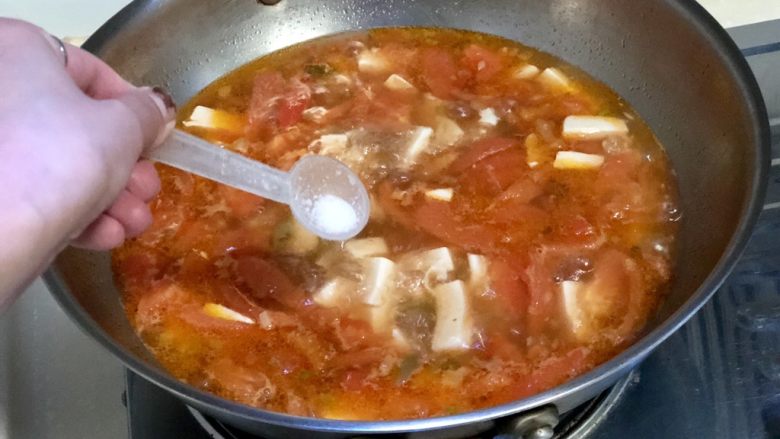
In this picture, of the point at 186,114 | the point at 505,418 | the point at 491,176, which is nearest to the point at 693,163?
the point at 491,176

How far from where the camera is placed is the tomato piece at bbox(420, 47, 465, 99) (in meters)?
1.77

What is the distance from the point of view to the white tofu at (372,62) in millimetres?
1827

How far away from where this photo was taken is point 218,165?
4.18 feet

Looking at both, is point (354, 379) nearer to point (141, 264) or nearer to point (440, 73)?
point (141, 264)

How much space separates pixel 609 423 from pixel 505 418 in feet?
1.12

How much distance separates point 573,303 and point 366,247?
1.30 ft

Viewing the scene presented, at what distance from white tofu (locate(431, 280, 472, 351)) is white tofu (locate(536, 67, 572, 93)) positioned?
1.96 feet

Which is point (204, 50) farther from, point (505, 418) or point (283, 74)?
point (505, 418)

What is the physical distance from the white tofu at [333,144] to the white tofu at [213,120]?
0.21 meters

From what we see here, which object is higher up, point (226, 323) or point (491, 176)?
point (491, 176)

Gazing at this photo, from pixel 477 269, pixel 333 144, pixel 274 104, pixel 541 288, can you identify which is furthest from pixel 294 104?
pixel 541 288

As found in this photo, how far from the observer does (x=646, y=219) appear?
1504mm

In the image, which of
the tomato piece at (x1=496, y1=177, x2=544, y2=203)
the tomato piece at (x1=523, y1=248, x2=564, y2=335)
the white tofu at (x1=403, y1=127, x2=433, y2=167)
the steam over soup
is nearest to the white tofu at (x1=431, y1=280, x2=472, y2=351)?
the steam over soup

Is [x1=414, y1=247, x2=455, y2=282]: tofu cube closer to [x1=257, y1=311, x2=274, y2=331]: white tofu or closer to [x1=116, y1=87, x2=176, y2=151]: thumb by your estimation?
[x1=257, y1=311, x2=274, y2=331]: white tofu
